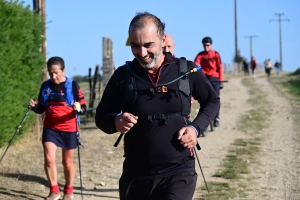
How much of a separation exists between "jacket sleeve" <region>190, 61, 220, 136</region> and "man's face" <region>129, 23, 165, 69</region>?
0.33m

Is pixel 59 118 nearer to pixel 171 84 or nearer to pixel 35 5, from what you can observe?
pixel 171 84

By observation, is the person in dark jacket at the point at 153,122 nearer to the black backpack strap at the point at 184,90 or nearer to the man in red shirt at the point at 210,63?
the black backpack strap at the point at 184,90

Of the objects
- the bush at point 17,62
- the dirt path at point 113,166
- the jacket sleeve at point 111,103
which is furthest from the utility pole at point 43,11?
the jacket sleeve at point 111,103

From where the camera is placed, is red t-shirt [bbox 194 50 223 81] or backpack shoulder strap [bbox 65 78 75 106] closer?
backpack shoulder strap [bbox 65 78 75 106]

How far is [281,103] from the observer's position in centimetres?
2295

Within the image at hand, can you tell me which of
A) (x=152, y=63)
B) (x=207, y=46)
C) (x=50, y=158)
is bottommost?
(x=50, y=158)

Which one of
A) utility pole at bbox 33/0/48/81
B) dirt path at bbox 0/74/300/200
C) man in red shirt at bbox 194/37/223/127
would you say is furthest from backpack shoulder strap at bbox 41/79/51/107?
man in red shirt at bbox 194/37/223/127

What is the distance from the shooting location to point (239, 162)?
10.6m

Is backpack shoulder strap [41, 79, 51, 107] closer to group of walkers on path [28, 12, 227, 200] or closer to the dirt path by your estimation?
the dirt path

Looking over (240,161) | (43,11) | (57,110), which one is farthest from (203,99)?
(43,11)

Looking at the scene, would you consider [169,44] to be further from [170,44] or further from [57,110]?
[57,110]

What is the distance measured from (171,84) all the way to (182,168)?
1.95 ft

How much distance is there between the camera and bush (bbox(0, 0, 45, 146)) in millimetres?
10562

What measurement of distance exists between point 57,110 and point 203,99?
4.07m
